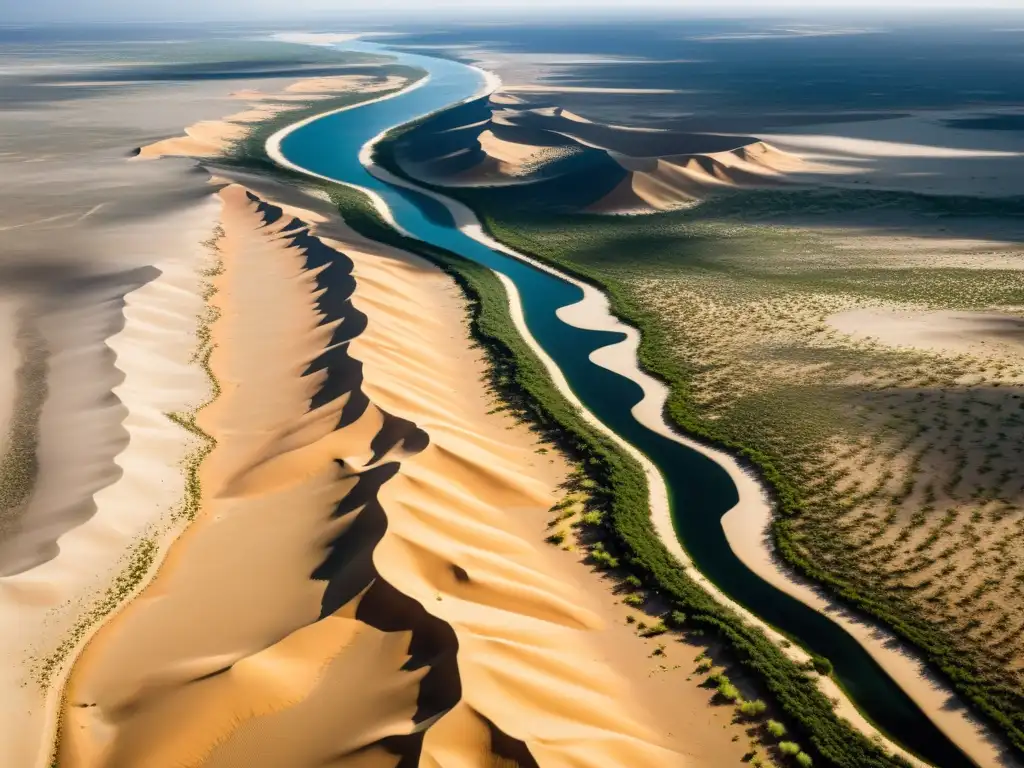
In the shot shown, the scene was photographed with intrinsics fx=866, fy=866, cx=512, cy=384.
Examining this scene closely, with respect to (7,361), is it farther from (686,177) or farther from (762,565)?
(686,177)

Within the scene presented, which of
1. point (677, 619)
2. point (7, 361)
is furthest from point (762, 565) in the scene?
point (7, 361)

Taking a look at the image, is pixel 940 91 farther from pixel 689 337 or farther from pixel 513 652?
pixel 513 652

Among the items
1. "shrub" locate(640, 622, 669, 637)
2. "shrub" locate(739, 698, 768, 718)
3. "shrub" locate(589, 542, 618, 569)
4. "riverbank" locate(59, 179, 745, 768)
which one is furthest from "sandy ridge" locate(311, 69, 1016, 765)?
"riverbank" locate(59, 179, 745, 768)

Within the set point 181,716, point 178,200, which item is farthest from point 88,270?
point 181,716

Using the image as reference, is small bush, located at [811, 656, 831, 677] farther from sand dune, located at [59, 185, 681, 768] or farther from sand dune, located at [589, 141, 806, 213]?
sand dune, located at [589, 141, 806, 213]

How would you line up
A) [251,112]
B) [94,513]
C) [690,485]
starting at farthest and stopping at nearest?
[251,112], [690,485], [94,513]

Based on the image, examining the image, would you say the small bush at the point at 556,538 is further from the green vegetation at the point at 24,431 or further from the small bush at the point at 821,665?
the green vegetation at the point at 24,431

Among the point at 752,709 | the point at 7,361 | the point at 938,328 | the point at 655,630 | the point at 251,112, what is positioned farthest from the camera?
the point at 251,112
